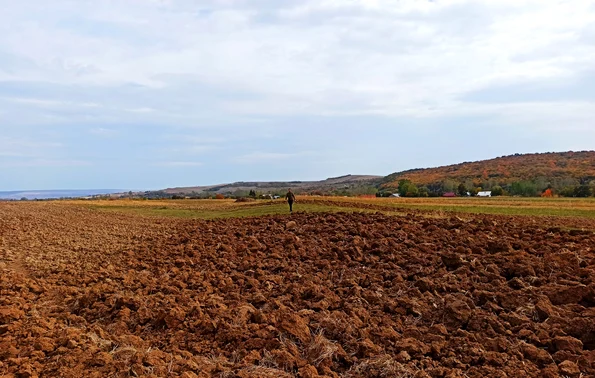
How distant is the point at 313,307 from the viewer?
24.3 ft

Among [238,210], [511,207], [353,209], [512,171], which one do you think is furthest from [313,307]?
[512,171]

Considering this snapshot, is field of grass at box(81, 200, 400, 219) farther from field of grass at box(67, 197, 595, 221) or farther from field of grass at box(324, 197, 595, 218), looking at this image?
field of grass at box(324, 197, 595, 218)

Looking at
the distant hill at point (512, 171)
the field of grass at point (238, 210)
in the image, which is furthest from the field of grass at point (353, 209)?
the distant hill at point (512, 171)

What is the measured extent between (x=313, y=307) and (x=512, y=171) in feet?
343

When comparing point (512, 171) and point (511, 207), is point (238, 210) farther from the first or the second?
point (512, 171)

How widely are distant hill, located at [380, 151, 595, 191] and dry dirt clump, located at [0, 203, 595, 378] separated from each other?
65499 mm

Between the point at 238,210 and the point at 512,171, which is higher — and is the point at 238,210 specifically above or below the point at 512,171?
below

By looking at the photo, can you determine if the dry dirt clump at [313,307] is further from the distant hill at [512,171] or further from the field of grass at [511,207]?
the distant hill at [512,171]

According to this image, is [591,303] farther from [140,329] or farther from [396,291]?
[140,329]

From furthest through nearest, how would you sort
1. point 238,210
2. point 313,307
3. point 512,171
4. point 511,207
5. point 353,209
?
point 512,171
point 511,207
point 238,210
point 353,209
point 313,307

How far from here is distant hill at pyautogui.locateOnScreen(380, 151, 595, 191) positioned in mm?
84500

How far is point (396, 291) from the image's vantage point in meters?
8.22

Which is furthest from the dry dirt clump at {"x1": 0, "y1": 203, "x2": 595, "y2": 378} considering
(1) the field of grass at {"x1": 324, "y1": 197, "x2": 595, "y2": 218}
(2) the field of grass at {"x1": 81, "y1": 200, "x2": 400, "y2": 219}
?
(1) the field of grass at {"x1": 324, "y1": 197, "x2": 595, "y2": 218}

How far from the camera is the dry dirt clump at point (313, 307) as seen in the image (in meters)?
5.55
